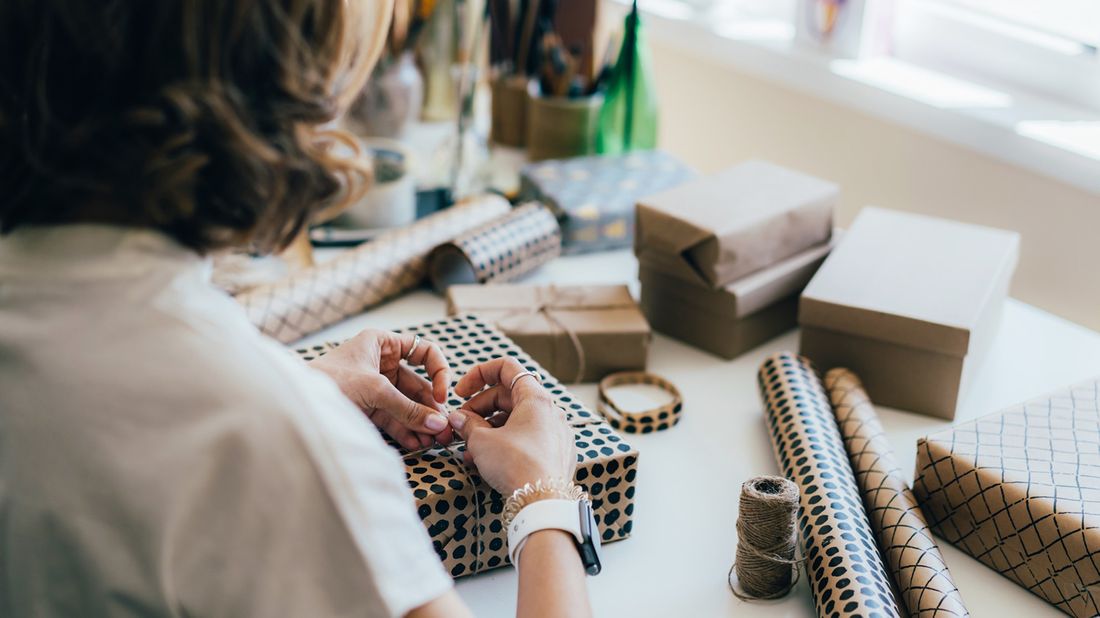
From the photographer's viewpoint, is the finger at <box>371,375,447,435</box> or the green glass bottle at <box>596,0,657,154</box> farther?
the green glass bottle at <box>596,0,657,154</box>

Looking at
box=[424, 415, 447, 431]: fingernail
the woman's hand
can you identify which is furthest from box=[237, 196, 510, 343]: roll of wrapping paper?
box=[424, 415, 447, 431]: fingernail

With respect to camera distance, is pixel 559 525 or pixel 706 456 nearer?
pixel 559 525

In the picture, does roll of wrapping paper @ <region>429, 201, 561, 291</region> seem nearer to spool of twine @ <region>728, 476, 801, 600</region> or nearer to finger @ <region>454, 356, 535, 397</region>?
finger @ <region>454, 356, 535, 397</region>

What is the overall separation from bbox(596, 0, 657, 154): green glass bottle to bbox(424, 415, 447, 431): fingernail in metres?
0.90

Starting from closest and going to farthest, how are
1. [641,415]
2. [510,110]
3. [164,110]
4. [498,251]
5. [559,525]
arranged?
1. [164,110]
2. [559,525]
3. [641,415]
4. [498,251]
5. [510,110]

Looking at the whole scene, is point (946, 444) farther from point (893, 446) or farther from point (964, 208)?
point (964, 208)

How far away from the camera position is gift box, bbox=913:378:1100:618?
81cm

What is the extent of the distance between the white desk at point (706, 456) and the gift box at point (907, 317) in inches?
1.5

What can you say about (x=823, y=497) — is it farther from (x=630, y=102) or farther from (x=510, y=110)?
(x=510, y=110)

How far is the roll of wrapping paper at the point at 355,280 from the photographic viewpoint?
1.18 m

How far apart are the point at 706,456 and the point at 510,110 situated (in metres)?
0.96

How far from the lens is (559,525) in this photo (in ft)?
2.49

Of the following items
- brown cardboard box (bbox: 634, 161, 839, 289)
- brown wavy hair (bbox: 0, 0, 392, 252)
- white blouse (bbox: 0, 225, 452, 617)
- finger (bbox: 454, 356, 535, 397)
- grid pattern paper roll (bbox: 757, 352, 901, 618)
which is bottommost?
grid pattern paper roll (bbox: 757, 352, 901, 618)

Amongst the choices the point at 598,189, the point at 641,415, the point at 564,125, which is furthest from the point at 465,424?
the point at 564,125
